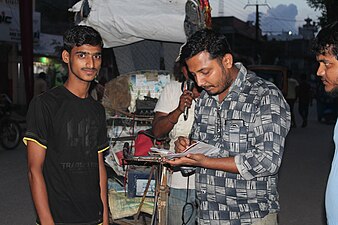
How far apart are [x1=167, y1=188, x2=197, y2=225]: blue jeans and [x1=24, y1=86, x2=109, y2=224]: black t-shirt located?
Answer: 3.08 feet

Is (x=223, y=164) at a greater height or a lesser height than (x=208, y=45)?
lesser

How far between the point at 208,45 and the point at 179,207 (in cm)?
158

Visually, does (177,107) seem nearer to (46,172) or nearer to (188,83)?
(188,83)

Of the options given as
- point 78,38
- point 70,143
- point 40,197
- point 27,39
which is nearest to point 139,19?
point 78,38

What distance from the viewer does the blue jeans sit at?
376 centimetres

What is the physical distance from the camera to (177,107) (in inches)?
150

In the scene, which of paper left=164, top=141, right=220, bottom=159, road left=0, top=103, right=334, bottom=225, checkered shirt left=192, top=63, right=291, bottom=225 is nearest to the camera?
checkered shirt left=192, top=63, right=291, bottom=225

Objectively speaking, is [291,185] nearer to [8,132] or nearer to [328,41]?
[8,132]

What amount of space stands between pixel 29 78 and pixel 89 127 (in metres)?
13.3

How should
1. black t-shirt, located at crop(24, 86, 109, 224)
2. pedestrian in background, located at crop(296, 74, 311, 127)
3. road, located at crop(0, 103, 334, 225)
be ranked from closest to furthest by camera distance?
1. black t-shirt, located at crop(24, 86, 109, 224)
2. road, located at crop(0, 103, 334, 225)
3. pedestrian in background, located at crop(296, 74, 311, 127)

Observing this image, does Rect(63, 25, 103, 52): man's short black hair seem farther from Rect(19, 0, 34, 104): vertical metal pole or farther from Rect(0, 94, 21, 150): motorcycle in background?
Rect(19, 0, 34, 104): vertical metal pole

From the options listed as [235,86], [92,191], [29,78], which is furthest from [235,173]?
[29,78]

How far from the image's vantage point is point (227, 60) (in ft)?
9.05

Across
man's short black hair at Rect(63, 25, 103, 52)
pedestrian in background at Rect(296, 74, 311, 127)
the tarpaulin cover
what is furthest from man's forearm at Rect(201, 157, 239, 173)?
pedestrian in background at Rect(296, 74, 311, 127)
